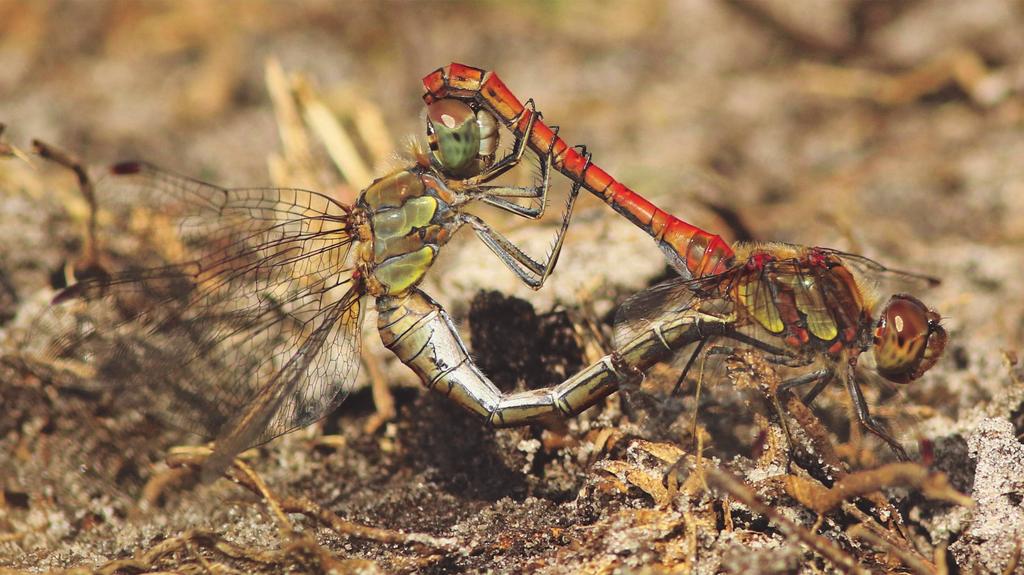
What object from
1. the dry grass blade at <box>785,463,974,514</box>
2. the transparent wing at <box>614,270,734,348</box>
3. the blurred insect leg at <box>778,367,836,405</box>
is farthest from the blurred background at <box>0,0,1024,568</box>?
the dry grass blade at <box>785,463,974,514</box>

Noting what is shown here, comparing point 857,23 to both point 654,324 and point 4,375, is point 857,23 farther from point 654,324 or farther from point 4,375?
point 4,375

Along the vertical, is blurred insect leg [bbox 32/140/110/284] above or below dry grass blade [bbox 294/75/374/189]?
below

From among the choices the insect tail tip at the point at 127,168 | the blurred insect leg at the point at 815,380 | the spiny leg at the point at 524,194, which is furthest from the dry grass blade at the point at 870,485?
the insect tail tip at the point at 127,168

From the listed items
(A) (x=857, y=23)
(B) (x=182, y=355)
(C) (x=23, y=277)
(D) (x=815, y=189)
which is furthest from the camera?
(A) (x=857, y=23)

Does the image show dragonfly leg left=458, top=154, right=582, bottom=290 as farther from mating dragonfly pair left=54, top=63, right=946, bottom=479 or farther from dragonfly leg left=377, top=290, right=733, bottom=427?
dragonfly leg left=377, top=290, right=733, bottom=427

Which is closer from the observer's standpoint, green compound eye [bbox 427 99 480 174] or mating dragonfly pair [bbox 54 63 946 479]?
mating dragonfly pair [bbox 54 63 946 479]

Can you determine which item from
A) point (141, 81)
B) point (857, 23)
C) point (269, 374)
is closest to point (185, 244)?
point (269, 374)

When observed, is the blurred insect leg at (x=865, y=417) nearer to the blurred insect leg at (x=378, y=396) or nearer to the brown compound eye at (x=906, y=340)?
the brown compound eye at (x=906, y=340)
